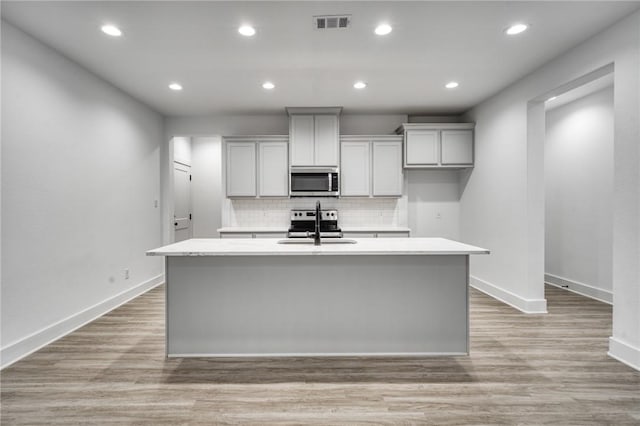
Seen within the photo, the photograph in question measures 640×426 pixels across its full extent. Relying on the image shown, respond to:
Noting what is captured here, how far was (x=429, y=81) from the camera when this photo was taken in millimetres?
3895

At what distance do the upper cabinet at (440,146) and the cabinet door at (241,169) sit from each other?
2.38m

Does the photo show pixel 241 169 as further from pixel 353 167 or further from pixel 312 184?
pixel 353 167

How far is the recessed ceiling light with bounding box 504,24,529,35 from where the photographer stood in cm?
268

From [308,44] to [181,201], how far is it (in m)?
4.15

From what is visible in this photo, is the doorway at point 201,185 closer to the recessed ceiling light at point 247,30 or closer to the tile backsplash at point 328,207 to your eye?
the tile backsplash at point 328,207

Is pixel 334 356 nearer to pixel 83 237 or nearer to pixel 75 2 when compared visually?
pixel 83 237

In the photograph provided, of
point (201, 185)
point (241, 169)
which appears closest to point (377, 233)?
point (241, 169)

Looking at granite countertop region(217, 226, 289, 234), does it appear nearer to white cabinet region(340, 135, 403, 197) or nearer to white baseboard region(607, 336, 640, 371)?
→ white cabinet region(340, 135, 403, 197)

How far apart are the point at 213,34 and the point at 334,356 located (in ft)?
9.51

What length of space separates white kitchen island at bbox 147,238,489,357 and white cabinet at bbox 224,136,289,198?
251 centimetres

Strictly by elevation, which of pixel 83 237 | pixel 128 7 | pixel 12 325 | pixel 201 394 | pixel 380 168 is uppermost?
pixel 128 7

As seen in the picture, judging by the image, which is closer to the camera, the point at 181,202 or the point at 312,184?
the point at 312,184

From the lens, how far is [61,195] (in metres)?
3.16

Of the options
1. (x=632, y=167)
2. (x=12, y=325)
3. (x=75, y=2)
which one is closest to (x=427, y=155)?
(x=632, y=167)
